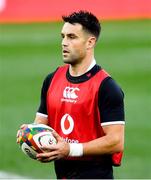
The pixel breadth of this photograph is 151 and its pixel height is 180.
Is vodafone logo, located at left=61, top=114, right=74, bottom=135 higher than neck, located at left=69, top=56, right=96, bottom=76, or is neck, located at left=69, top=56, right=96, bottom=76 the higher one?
neck, located at left=69, top=56, right=96, bottom=76

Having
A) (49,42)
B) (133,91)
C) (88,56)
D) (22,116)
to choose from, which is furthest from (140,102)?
(88,56)

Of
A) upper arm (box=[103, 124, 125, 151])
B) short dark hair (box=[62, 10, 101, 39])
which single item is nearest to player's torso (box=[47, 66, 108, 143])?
upper arm (box=[103, 124, 125, 151])

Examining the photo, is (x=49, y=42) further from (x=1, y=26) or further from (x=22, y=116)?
(x=22, y=116)

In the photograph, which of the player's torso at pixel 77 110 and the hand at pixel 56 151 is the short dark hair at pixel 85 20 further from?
the hand at pixel 56 151

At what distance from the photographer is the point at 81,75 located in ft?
22.1

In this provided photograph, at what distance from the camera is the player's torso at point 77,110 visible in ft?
21.5

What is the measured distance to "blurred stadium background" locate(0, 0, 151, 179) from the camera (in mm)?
10312

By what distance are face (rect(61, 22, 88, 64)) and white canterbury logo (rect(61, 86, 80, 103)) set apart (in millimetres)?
232

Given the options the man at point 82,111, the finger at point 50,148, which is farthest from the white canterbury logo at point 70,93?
the finger at point 50,148

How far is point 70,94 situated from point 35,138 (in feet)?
1.56

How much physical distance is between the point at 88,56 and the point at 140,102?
19.1 feet

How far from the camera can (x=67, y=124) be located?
21.7ft

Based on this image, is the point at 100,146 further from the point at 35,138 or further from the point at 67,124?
the point at 35,138

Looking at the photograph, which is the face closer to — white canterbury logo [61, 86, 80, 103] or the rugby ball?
white canterbury logo [61, 86, 80, 103]
